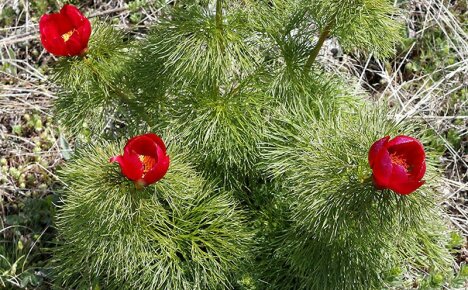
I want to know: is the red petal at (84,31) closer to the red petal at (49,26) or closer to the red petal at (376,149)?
the red petal at (49,26)

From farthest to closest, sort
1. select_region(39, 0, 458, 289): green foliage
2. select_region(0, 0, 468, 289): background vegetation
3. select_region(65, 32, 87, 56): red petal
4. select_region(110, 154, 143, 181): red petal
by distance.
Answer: select_region(0, 0, 468, 289): background vegetation < select_region(65, 32, 87, 56): red petal < select_region(39, 0, 458, 289): green foliage < select_region(110, 154, 143, 181): red petal

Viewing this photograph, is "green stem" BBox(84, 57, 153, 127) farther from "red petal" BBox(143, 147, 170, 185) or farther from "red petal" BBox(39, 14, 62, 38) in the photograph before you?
"red petal" BBox(143, 147, 170, 185)

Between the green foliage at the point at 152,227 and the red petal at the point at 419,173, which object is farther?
the green foliage at the point at 152,227

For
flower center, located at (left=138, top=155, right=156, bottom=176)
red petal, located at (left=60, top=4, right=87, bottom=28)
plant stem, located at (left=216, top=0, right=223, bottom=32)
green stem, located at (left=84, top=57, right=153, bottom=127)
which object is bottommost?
green stem, located at (left=84, top=57, right=153, bottom=127)

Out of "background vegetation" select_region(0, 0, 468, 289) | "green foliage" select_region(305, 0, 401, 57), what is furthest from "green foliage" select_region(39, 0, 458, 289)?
"background vegetation" select_region(0, 0, 468, 289)

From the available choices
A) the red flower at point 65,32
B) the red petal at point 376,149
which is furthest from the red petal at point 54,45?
the red petal at point 376,149

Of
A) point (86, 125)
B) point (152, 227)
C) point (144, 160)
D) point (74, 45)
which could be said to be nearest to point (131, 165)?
point (144, 160)
